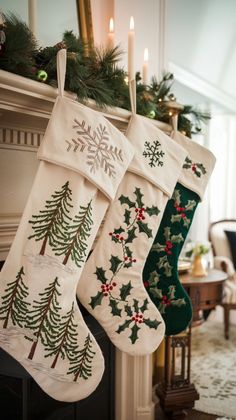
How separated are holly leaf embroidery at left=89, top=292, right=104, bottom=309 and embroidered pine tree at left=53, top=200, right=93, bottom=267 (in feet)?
0.81

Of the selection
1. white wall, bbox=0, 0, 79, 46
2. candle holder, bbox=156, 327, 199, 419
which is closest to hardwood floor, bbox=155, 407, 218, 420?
candle holder, bbox=156, 327, 199, 419

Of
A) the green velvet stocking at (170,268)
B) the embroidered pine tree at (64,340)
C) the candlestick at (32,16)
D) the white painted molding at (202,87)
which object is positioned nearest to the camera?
the embroidered pine tree at (64,340)

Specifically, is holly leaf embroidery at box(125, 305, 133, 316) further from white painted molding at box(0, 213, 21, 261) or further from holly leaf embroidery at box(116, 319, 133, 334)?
white painted molding at box(0, 213, 21, 261)

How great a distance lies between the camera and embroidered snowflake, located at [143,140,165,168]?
151 centimetres

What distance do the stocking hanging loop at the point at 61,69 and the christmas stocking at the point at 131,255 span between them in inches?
15.7

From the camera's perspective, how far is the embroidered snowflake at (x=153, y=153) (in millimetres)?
1511

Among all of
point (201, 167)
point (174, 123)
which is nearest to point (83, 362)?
point (201, 167)

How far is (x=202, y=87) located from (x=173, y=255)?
2.49 m

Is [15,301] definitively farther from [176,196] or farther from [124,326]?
[176,196]

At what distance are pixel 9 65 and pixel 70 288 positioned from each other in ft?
2.20

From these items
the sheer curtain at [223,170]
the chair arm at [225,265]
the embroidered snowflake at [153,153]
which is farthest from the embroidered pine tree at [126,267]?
the sheer curtain at [223,170]

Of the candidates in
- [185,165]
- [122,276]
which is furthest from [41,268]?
[185,165]

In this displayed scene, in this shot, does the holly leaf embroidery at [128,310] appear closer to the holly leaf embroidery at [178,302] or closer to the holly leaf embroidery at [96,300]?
the holly leaf embroidery at [96,300]

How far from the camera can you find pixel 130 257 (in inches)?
57.6
